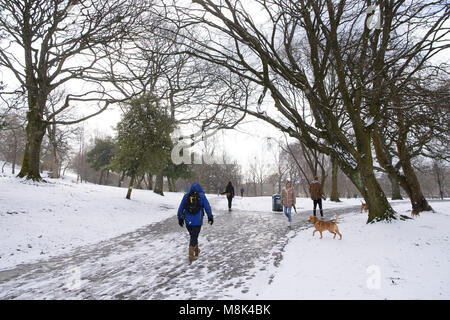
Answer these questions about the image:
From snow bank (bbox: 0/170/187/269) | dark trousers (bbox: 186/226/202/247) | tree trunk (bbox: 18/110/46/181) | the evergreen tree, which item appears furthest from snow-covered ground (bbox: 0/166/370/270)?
dark trousers (bbox: 186/226/202/247)

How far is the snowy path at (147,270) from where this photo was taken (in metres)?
3.65

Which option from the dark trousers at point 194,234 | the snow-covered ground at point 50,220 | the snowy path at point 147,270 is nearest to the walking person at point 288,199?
the snowy path at point 147,270

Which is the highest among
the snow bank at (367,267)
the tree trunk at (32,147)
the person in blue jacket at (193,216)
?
the tree trunk at (32,147)

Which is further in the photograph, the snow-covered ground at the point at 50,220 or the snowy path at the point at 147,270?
the snow-covered ground at the point at 50,220

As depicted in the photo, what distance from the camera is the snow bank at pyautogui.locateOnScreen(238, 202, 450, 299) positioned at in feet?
11.1

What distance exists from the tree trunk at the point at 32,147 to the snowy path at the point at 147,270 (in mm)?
9553

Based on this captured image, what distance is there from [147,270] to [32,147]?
12.8 meters

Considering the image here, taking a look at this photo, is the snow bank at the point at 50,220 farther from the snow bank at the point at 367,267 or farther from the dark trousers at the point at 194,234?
the snow bank at the point at 367,267

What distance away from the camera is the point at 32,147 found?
1301 centimetres

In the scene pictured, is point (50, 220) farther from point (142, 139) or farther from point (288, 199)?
point (288, 199)

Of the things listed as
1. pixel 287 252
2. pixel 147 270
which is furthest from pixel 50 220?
pixel 287 252

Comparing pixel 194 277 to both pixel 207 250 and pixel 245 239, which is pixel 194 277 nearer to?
pixel 207 250

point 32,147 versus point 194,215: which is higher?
point 32,147
